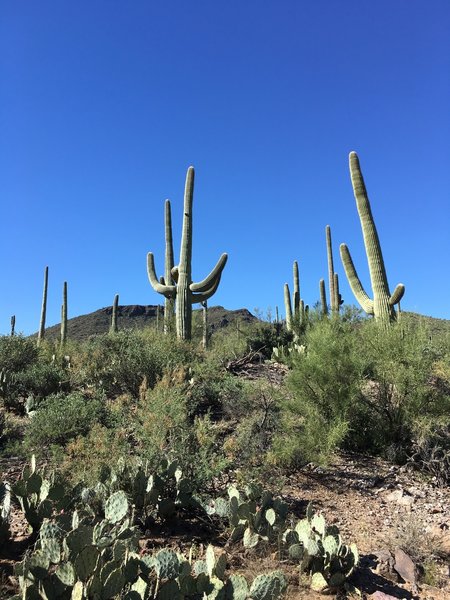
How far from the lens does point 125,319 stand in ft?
191

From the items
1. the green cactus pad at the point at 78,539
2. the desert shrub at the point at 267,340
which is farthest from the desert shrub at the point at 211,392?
the desert shrub at the point at 267,340

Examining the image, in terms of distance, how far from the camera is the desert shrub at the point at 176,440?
5898mm

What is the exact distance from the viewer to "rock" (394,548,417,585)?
4570mm

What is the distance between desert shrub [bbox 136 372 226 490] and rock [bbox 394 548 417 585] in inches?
85.4

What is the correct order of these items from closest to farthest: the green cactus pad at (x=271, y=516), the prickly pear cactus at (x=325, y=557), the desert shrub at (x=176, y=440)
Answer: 1. the prickly pear cactus at (x=325, y=557)
2. the green cactus pad at (x=271, y=516)
3. the desert shrub at (x=176, y=440)

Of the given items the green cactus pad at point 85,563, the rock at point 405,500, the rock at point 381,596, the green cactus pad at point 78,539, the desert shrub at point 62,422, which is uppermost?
the desert shrub at point 62,422

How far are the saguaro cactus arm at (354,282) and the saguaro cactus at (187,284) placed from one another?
153 inches

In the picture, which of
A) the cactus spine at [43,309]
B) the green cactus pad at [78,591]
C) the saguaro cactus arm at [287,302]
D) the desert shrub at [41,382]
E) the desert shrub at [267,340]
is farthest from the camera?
the cactus spine at [43,309]

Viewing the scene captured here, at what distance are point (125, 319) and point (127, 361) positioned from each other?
4870 cm

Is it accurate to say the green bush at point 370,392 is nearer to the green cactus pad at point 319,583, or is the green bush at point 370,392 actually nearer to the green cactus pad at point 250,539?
the green cactus pad at point 250,539

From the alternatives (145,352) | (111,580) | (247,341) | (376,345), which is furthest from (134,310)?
(111,580)

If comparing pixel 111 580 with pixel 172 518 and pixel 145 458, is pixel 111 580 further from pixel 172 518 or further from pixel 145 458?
pixel 145 458

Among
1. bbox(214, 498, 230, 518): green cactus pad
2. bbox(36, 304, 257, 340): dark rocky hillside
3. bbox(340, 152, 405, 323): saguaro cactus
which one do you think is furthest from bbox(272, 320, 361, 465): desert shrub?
bbox(36, 304, 257, 340): dark rocky hillside

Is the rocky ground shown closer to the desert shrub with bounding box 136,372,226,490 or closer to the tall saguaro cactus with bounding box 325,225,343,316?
the desert shrub with bounding box 136,372,226,490
